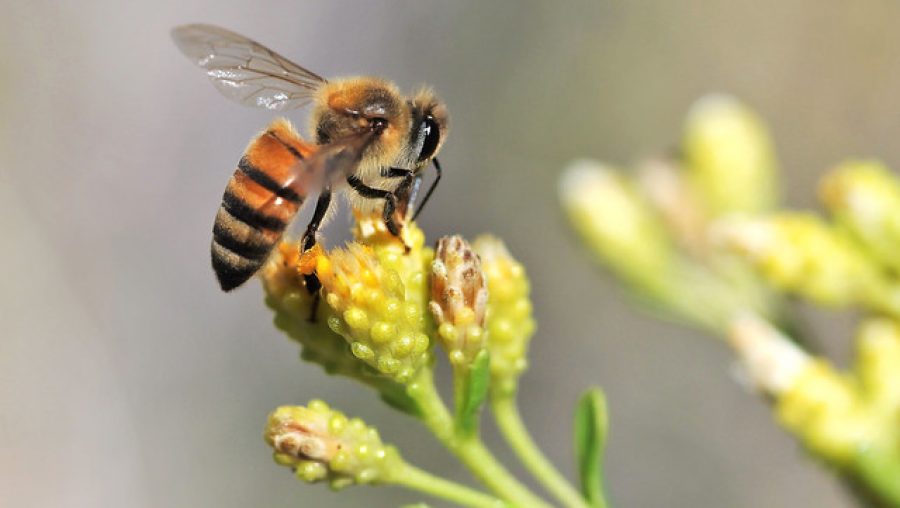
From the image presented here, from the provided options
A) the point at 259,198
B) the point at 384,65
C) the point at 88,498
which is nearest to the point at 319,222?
the point at 259,198

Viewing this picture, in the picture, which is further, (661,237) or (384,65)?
(384,65)

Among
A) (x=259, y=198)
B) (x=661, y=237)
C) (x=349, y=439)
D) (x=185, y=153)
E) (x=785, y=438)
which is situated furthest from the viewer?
(x=185, y=153)

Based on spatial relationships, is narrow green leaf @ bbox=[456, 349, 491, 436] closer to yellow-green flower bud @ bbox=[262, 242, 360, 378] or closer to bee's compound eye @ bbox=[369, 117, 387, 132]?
yellow-green flower bud @ bbox=[262, 242, 360, 378]

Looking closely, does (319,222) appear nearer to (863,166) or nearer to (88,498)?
(863,166)

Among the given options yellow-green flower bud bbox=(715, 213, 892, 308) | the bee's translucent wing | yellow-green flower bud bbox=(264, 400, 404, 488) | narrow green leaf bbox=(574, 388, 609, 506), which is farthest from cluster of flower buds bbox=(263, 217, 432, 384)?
yellow-green flower bud bbox=(715, 213, 892, 308)

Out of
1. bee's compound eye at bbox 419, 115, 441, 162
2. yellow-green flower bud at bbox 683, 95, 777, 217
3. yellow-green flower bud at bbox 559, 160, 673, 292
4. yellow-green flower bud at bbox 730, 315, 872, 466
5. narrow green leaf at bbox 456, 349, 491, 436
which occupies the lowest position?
narrow green leaf at bbox 456, 349, 491, 436

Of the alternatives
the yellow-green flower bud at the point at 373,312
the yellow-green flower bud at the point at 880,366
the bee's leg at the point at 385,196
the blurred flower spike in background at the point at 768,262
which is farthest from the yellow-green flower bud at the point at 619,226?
the yellow-green flower bud at the point at 373,312

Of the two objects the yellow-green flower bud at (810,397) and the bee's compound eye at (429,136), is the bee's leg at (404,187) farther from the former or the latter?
the yellow-green flower bud at (810,397)
